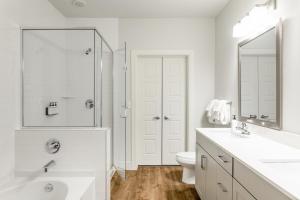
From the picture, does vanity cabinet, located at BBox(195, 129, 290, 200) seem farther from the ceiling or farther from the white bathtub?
the ceiling

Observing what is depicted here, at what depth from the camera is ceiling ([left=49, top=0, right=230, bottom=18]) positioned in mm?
3045

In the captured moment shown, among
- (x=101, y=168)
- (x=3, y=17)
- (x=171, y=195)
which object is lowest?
(x=171, y=195)

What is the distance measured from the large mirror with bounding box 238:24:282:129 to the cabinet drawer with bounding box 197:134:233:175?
0.54 metres

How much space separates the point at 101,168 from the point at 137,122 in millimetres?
1532

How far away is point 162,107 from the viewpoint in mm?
3875

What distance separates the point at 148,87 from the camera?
12.7 ft

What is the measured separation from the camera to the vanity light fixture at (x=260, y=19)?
6.62 feet

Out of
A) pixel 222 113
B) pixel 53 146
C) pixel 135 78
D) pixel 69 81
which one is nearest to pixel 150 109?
pixel 135 78

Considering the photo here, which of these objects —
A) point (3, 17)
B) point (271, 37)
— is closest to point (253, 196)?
point (271, 37)

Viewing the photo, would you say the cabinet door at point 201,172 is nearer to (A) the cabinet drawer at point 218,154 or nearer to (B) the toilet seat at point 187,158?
(A) the cabinet drawer at point 218,154

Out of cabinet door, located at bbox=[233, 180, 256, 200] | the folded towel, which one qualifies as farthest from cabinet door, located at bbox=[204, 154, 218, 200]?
the folded towel

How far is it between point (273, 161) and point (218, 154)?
517mm

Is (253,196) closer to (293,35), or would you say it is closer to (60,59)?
(293,35)

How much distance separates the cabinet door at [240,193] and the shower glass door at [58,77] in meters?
1.55
